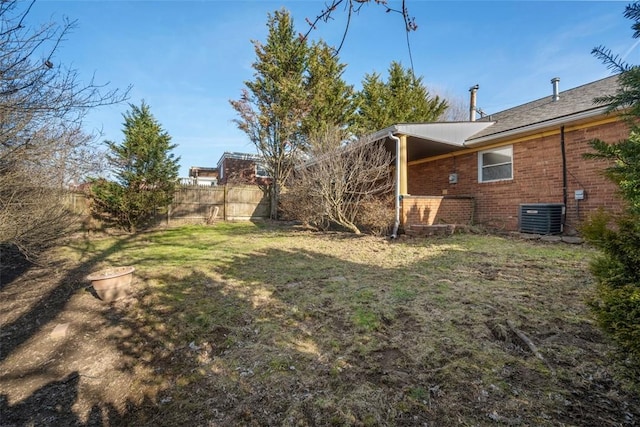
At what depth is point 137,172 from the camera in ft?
37.0

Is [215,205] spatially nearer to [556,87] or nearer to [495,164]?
[495,164]

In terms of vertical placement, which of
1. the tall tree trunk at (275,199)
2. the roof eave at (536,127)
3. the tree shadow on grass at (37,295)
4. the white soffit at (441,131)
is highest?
the white soffit at (441,131)

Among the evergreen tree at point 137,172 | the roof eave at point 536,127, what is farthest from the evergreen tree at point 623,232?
the evergreen tree at point 137,172

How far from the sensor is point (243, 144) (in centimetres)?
1684

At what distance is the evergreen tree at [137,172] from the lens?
1087 cm

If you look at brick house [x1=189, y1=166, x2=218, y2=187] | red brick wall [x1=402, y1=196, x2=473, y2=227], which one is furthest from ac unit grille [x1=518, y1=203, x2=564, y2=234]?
brick house [x1=189, y1=166, x2=218, y2=187]

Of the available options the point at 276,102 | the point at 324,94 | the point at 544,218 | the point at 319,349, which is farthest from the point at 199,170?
the point at 319,349

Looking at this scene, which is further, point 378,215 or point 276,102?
point 276,102

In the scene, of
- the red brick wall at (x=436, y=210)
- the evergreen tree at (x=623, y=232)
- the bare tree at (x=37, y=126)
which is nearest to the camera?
the evergreen tree at (x=623, y=232)

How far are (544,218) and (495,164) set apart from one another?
8.01ft

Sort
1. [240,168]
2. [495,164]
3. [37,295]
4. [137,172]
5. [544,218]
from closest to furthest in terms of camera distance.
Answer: [37,295] < [544,218] < [495,164] < [137,172] < [240,168]

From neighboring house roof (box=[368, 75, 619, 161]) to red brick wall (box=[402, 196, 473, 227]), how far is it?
72.0 inches

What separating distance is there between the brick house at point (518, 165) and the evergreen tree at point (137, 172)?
26.7 feet

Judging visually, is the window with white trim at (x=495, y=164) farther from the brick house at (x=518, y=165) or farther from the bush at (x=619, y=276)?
the bush at (x=619, y=276)
